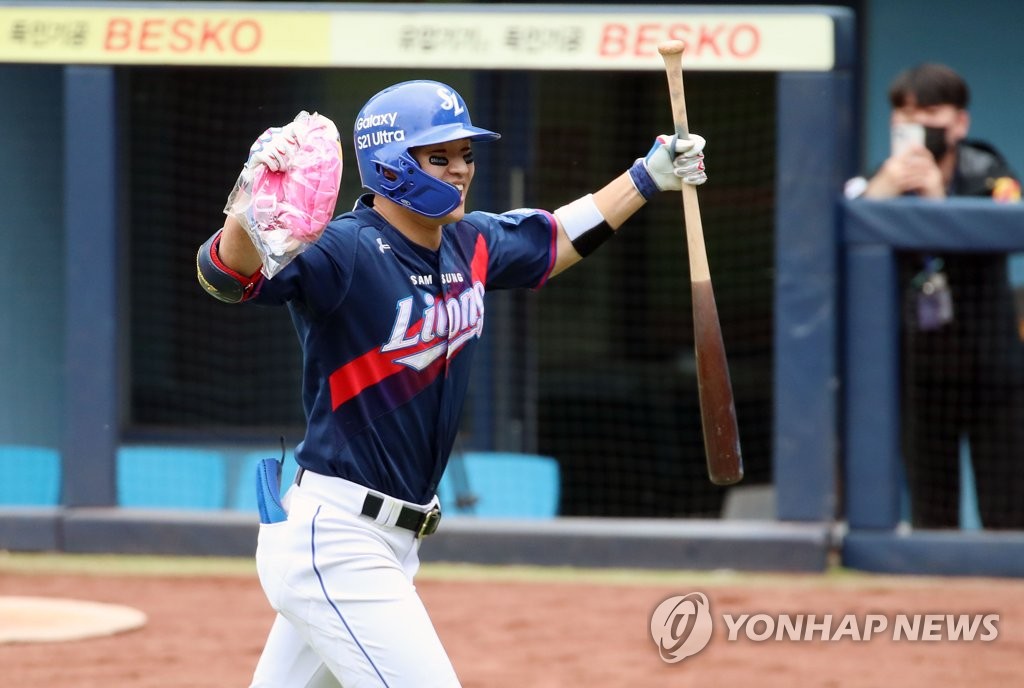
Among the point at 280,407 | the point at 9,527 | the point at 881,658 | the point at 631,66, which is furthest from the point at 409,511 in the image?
the point at 280,407

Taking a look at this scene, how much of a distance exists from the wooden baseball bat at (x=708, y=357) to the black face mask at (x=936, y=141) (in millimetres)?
2831

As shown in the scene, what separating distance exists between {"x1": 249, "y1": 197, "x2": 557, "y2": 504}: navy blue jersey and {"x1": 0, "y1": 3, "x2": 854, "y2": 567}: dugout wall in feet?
10.1

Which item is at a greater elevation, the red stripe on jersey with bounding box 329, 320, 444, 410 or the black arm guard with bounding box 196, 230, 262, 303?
the black arm guard with bounding box 196, 230, 262, 303

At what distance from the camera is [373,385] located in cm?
310

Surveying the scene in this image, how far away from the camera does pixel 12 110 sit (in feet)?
24.0

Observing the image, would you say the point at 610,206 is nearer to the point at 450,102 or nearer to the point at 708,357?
the point at 708,357

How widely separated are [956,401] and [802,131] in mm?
1233

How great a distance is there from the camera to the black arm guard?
2.85 metres

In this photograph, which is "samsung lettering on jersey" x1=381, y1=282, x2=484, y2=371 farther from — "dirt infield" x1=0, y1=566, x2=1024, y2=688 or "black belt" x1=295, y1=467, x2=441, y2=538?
"dirt infield" x1=0, y1=566, x2=1024, y2=688

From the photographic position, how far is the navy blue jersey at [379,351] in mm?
3047

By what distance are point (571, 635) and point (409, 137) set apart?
260cm

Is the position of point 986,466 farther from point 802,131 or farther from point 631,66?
point 631,66

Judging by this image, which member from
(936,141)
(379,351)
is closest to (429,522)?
(379,351)

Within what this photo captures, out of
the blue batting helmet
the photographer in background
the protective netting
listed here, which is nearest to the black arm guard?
the blue batting helmet
